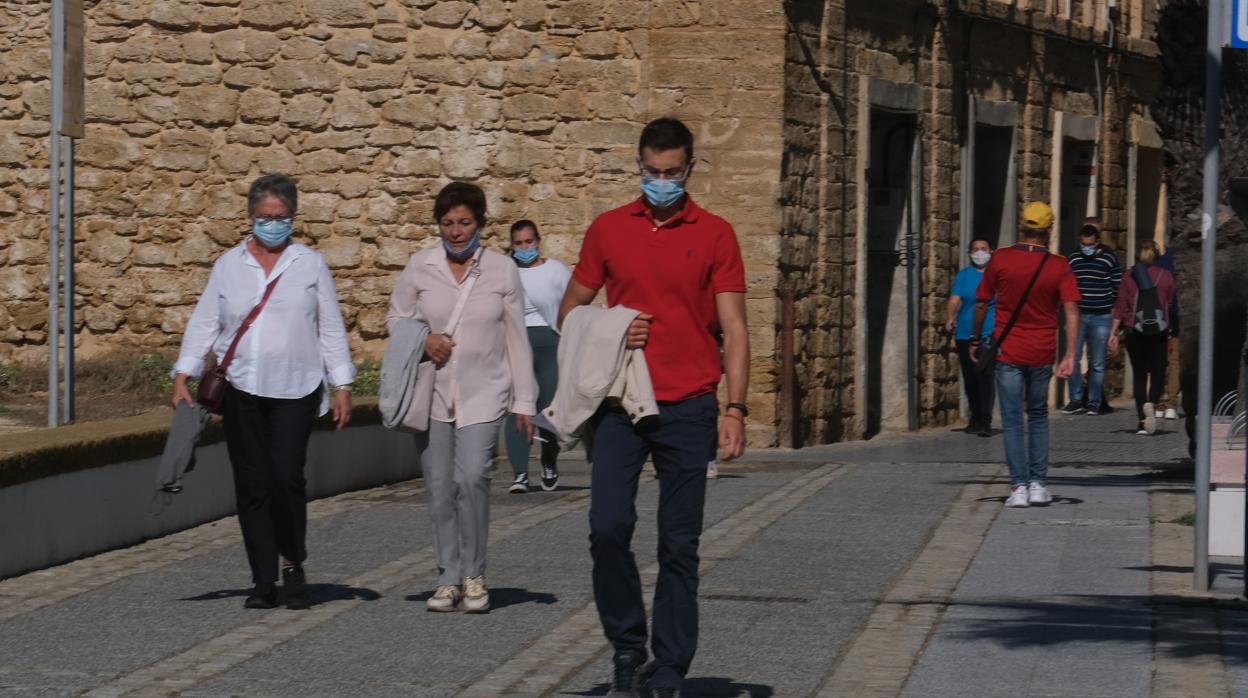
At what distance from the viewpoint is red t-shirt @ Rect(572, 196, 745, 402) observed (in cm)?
694

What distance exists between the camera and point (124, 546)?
36.9 feet

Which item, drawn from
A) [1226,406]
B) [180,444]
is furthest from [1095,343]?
[180,444]

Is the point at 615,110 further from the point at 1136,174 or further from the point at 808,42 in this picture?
the point at 1136,174

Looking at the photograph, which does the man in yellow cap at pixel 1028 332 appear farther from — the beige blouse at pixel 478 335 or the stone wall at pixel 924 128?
the stone wall at pixel 924 128

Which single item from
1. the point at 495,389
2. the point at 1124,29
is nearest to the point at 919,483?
the point at 495,389

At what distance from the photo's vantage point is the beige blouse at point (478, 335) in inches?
365

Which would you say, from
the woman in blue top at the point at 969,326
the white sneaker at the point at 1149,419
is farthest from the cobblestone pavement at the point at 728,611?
the woman in blue top at the point at 969,326

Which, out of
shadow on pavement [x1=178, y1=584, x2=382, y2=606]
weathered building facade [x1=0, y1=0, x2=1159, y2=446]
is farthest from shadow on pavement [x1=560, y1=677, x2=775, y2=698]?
weathered building facade [x1=0, y1=0, x2=1159, y2=446]

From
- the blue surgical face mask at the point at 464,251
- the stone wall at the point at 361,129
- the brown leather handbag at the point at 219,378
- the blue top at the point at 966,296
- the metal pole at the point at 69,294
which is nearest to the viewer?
the brown leather handbag at the point at 219,378

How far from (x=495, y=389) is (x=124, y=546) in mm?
2809

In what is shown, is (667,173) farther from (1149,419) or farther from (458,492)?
(1149,419)

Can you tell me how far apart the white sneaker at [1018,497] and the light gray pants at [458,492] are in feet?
15.3

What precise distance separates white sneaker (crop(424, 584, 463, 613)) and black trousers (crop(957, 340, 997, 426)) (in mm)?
11383

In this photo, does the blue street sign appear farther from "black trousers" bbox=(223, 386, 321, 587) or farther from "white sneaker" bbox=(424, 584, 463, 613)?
"black trousers" bbox=(223, 386, 321, 587)
